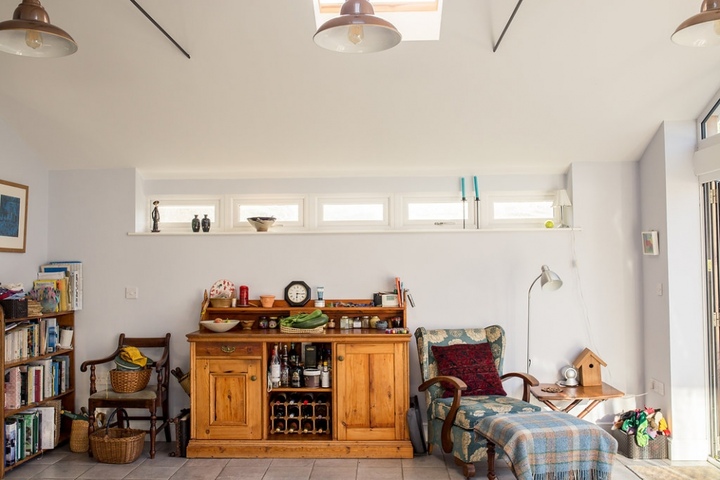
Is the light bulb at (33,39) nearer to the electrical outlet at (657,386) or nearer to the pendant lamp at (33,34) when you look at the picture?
the pendant lamp at (33,34)

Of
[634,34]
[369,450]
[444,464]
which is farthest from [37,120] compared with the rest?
[634,34]

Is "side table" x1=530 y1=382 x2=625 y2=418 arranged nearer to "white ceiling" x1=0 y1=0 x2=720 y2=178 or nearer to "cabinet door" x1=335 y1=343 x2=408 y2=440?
"cabinet door" x1=335 y1=343 x2=408 y2=440

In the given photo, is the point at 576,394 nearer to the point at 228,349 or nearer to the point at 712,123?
the point at 712,123

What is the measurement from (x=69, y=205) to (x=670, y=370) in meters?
5.22

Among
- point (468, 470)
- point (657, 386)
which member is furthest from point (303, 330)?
point (657, 386)

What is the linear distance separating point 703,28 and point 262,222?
3600 mm

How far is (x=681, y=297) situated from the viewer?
4707 mm

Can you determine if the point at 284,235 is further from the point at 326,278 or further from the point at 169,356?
the point at 169,356

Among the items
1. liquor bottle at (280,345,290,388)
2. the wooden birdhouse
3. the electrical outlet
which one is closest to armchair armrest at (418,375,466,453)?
the wooden birdhouse

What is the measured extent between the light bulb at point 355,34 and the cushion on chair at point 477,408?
2.64 metres

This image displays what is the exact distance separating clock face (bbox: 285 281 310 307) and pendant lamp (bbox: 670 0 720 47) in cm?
340

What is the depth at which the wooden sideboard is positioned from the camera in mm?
4793

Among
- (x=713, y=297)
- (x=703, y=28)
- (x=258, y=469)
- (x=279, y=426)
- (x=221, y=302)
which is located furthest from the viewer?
(x=221, y=302)

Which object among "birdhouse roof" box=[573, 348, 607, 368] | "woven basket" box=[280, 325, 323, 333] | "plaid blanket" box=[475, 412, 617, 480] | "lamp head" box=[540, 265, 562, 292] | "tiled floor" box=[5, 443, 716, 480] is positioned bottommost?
"tiled floor" box=[5, 443, 716, 480]
